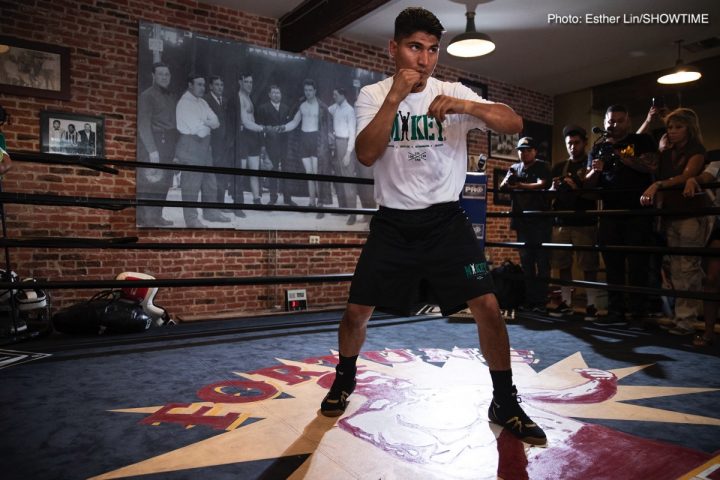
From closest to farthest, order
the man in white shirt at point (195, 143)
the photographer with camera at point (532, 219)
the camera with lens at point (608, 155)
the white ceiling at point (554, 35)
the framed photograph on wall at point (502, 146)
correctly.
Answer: the camera with lens at point (608, 155), the photographer with camera at point (532, 219), the man in white shirt at point (195, 143), the white ceiling at point (554, 35), the framed photograph on wall at point (502, 146)

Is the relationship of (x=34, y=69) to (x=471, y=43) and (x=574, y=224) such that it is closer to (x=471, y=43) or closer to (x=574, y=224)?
(x=471, y=43)

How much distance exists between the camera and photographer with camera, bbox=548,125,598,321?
404 centimetres

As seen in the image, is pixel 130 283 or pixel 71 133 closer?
pixel 130 283

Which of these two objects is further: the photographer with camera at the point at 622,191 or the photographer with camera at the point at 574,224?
the photographer with camera at the point at 574,224

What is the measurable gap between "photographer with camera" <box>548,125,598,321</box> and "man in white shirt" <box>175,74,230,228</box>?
322cm

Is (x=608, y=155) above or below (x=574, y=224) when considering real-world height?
above

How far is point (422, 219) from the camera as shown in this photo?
1.62m

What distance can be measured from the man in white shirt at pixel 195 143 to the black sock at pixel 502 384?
360 cm

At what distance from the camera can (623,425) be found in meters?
1.58

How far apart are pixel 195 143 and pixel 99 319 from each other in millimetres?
2042

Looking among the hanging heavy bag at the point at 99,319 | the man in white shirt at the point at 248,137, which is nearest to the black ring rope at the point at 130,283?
the hanging heavy bag at the point at 99,319

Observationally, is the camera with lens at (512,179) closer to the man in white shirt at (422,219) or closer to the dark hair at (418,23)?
the man in white shirt at (422,219)

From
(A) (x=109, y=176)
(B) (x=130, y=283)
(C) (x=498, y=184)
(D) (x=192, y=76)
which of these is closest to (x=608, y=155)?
(C) (x=498, y=184)

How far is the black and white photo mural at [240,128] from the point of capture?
435 centimetres
